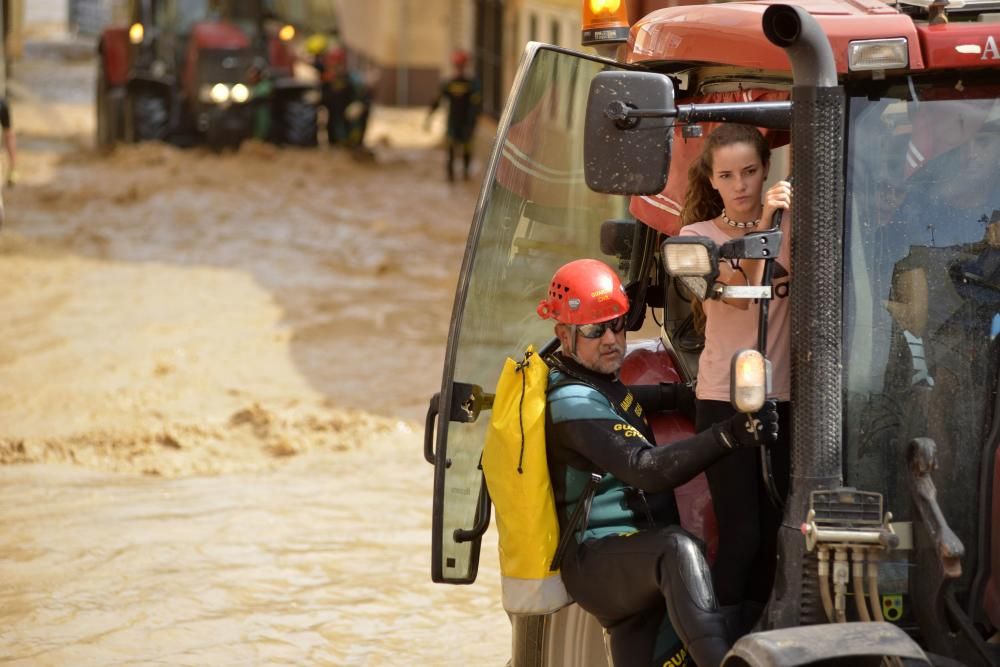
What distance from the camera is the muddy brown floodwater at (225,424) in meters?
7.34

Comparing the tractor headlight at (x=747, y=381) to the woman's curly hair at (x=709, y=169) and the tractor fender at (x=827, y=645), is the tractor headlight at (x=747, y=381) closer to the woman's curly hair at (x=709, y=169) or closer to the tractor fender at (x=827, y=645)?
the tractor fender at (x=827, y=645)

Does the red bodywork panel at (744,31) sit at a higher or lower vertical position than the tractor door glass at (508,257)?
higher

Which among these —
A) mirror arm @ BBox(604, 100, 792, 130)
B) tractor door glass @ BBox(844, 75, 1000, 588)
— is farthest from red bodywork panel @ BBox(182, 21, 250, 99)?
tractor door glass @ BBox(844, 75, 1000, 588)

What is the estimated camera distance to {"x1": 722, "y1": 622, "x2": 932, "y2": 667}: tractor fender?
365cm

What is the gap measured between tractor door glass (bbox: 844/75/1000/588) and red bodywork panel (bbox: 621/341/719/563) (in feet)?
1.97

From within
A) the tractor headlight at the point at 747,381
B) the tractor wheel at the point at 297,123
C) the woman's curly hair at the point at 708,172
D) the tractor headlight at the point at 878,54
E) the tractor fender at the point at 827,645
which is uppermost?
the tractor headlight at the point at 878,54

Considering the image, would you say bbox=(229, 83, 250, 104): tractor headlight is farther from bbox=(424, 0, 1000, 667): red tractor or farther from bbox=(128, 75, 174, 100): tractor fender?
bbox=(424, 0, 1000, 667): red tractor

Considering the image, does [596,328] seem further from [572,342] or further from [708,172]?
[708,172]

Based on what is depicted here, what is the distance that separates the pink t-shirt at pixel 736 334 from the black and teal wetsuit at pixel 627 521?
0.88ft

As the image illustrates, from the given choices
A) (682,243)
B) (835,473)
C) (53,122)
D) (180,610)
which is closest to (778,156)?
(682,243)

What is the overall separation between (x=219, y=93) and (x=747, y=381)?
62.5 ft

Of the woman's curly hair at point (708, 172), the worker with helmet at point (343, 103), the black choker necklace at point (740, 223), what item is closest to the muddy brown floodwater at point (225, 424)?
the worker with helmet at point (343, 103)

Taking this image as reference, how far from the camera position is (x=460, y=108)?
824 inches

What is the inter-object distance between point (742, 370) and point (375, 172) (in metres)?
18.9
